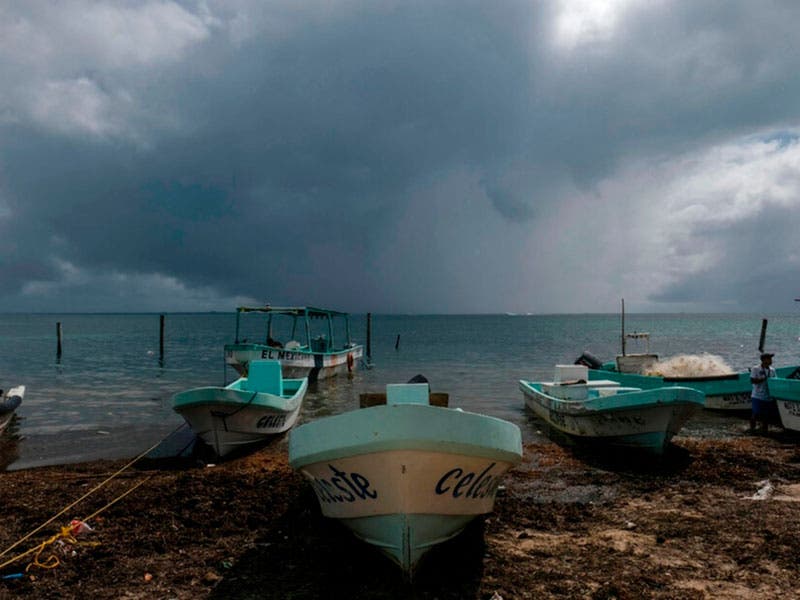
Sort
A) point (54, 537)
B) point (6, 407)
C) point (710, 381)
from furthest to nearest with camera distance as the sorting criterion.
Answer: point (710, 381)
point (6, 407)
point (54, 537)

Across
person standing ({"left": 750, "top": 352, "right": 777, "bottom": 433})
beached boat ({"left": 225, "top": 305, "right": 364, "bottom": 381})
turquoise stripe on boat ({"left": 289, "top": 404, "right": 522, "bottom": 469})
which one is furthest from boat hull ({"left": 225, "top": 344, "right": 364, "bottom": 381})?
turquoise stripe on boat ({"left": 289, "top": 404, "right": 522, "bottom": 469})

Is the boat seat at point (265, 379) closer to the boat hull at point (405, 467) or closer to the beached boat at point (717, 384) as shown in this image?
the boat hull at point (405, 467)

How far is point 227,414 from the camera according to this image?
12492mm

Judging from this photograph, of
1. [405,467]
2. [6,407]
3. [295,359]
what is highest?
[405,467]

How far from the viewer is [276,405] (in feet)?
45.0

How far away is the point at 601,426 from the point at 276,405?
7.68 metres

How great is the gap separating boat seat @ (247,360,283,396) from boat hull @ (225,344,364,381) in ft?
30.1

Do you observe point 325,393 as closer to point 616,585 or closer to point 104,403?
point 104,403

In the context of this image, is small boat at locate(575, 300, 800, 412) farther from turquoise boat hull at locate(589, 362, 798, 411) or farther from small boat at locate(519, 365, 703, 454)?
small boat at locate(519, 365, 703, 454)

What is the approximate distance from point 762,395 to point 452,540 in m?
12.3

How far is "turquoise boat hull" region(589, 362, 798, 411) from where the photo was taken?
18.9m

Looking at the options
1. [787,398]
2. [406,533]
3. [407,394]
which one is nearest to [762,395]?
[787,398]

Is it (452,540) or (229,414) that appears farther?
(229,414)

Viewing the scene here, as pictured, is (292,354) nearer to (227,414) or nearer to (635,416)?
(227,414)
